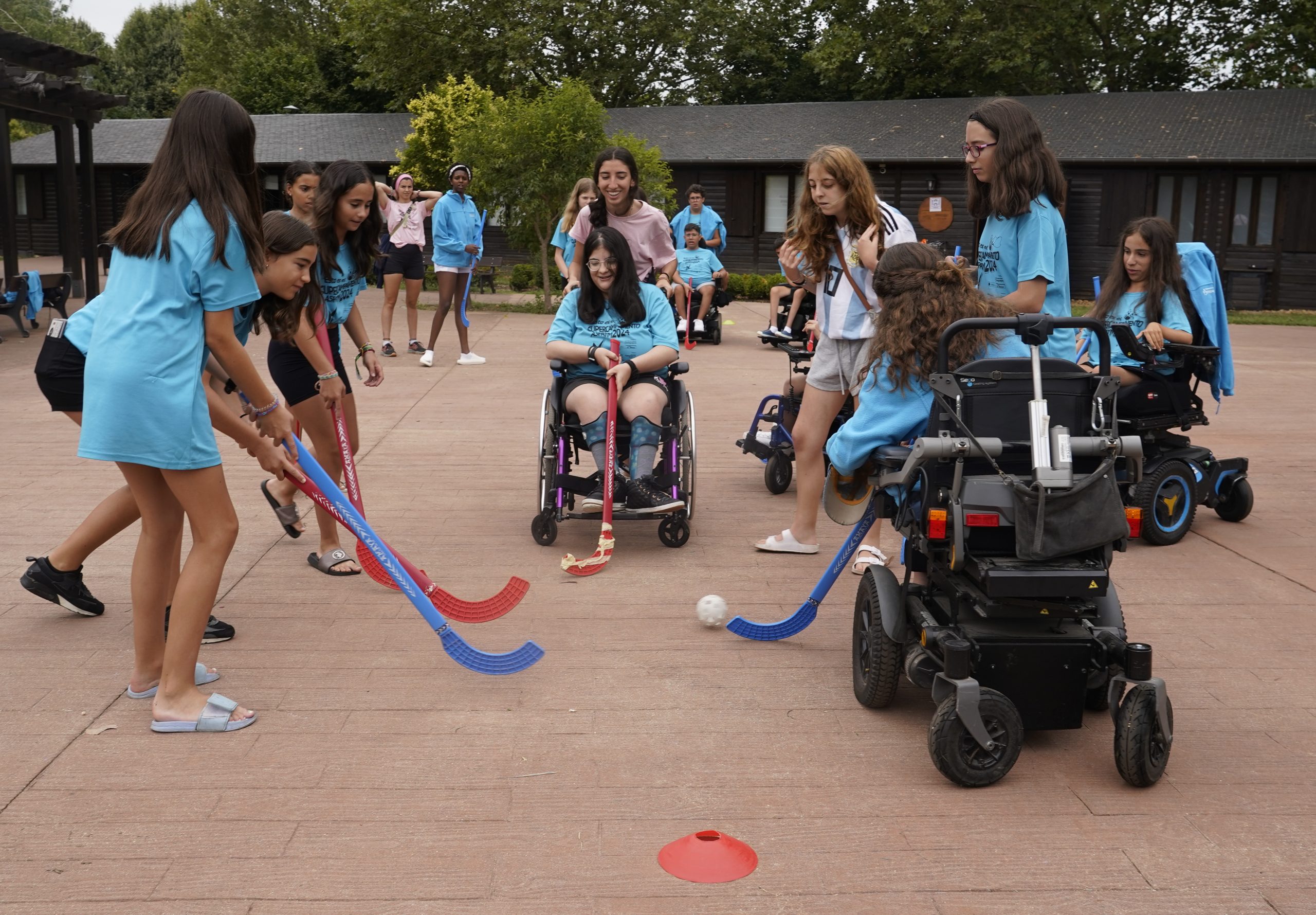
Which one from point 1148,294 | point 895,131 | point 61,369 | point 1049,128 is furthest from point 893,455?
point 1049,128

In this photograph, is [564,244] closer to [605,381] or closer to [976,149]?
[605,381]

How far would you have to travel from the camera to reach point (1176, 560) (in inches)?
233

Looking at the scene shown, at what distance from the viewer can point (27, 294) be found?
1521 cm

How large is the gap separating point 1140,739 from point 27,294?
15.1m

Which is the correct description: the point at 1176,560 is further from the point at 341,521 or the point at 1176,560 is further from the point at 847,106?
the point at 847,106

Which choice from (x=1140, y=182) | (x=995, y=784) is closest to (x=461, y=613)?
(x=995, y=784)

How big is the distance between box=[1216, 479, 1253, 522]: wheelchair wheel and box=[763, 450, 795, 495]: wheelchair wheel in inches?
90.8

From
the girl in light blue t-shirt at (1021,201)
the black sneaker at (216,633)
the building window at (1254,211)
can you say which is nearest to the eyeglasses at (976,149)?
the girl in light blue t-shirt at (1021,201)

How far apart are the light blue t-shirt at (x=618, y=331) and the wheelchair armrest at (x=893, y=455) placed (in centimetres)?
241

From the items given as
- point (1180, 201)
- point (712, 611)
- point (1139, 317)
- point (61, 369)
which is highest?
point (1180, 201)

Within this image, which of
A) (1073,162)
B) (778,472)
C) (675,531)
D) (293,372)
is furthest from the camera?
(1073,162)

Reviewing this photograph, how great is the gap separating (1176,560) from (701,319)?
1001 cm

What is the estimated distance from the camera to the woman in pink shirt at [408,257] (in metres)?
13.8

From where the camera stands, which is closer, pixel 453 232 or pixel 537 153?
pixel 453 232
